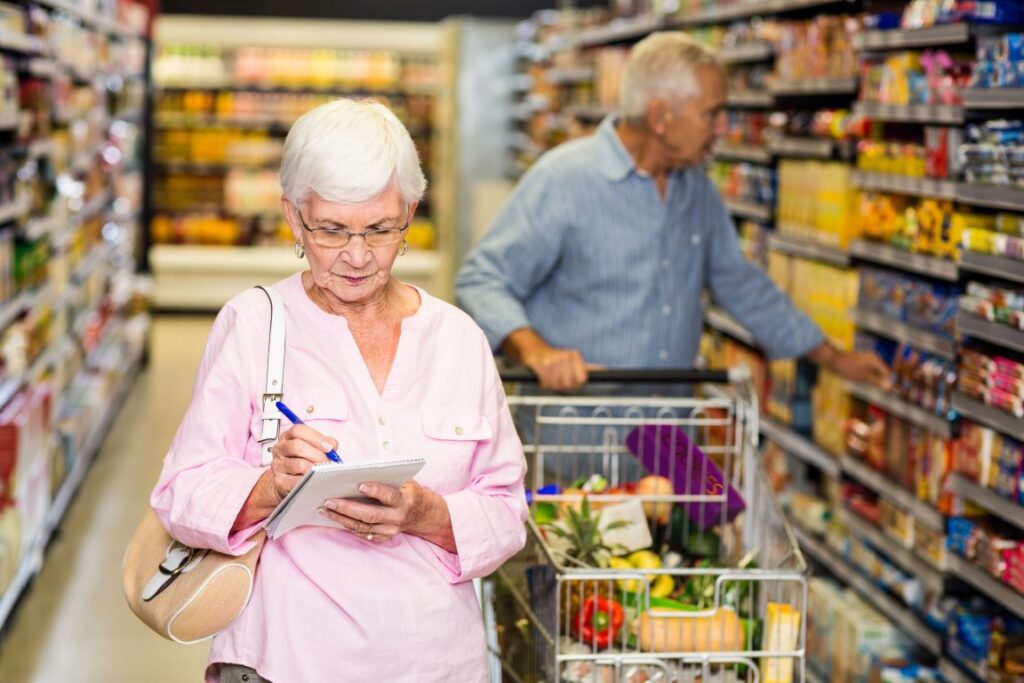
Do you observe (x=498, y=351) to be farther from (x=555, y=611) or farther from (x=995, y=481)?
(x=995, y=481)

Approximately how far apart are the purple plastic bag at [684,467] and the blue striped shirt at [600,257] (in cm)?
65

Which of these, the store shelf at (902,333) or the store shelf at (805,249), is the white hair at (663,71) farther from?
the store shelf at (805,249)

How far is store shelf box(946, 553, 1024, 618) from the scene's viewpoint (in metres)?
3.78

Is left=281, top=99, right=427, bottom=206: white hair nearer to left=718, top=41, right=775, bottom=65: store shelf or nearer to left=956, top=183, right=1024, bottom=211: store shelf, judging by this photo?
left=956, top=183, right=1024, bottom=211: store shelf

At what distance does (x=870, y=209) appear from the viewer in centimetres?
493

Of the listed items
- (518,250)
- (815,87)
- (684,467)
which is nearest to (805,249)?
(815,87)

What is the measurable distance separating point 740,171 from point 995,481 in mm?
2653

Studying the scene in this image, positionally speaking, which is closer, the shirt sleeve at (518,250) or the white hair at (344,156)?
the white hair at (344,156)

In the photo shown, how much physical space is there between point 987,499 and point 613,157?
1.31 m

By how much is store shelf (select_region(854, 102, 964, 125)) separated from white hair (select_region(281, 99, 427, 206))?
2368 mm

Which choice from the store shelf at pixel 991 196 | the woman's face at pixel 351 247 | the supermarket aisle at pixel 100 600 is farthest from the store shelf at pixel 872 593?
the woman's face at pixel 351 247

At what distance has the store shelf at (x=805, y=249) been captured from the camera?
16.9 feet

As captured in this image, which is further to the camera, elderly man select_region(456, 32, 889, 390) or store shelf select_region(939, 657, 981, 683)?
store shelf select_region(939, 657, 981, 683)

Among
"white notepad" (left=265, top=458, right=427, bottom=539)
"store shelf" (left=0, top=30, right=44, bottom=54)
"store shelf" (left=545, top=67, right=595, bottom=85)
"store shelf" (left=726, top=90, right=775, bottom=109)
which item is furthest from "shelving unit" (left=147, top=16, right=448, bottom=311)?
"white notepad" (left=265, top=458, right=427, bottom=539)
